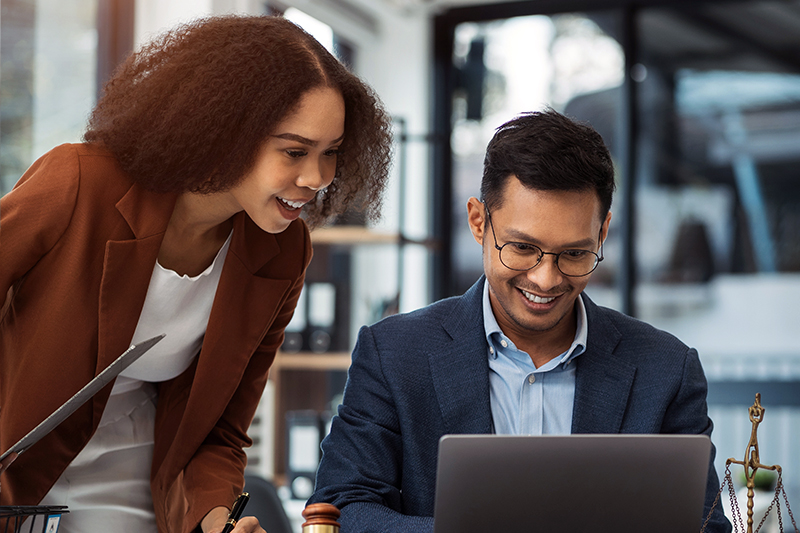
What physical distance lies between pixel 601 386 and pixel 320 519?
655 mm

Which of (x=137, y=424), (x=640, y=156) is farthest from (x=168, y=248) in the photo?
(x=640, y=156)

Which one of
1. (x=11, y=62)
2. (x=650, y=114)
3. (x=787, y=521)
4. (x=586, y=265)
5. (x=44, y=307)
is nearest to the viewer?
(x=44, y=307)

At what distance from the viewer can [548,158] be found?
147cm

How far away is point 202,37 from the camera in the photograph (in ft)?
4.51

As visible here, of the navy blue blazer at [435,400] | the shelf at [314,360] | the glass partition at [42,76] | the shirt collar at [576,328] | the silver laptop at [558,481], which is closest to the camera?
the silver laptop at [558,481]

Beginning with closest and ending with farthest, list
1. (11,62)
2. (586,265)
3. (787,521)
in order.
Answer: (586,265) < (11,62) < (787,521)

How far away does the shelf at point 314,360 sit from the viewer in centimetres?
324

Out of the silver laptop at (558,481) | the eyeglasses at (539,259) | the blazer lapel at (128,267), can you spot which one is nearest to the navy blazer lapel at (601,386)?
the eyeglasses at (539,259)

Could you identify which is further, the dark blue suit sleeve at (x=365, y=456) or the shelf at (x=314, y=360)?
the shelf at (x=314, y=360)

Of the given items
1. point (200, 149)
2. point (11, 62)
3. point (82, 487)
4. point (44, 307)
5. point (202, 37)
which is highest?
point (11, 62)

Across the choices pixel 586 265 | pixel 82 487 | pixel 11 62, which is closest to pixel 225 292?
pixel 82 487

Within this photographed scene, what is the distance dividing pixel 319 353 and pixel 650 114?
2042 mm

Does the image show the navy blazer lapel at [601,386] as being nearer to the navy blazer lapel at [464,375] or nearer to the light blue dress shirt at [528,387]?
the light blue dress shirt at [528,387]

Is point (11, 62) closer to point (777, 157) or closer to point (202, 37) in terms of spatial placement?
point (202, 37)
